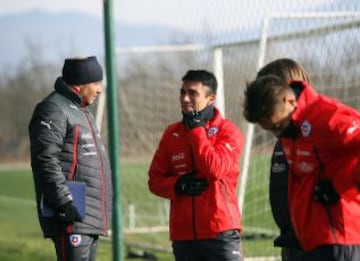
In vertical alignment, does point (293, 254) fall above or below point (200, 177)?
below

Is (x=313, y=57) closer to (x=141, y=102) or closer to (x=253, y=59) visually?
(x=253, y=59)

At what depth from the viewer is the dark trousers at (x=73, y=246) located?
282 inches

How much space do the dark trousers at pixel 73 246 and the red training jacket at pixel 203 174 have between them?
0.60m

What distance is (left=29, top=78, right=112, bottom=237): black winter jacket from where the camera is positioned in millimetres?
7000

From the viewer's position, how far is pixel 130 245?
14664mm

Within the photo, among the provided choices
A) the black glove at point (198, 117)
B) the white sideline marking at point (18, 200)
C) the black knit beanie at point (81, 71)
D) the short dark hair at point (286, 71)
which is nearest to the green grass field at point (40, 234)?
the white sideline marking at point (18, 200)

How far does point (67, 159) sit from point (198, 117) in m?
0.93

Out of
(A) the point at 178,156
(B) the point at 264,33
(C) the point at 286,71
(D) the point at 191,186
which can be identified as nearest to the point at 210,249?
(D) the point at 191,186

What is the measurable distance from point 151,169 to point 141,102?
10737 mm

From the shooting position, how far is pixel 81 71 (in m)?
7.29

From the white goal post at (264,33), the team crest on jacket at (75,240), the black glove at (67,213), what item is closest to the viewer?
the black glove at (67,213)

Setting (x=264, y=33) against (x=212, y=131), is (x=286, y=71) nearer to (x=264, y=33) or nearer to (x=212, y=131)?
(x=212, y=131)

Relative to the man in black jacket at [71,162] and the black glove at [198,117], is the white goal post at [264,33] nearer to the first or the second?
the black glove at [198,117]

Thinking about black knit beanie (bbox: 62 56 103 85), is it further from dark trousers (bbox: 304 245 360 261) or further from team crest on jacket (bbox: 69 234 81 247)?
dark trousers (bbox: 304 245 360 261)
